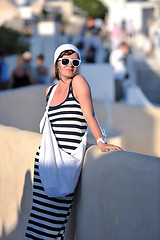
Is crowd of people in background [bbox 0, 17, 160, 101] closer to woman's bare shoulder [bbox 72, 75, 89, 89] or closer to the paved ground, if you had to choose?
the paved ground

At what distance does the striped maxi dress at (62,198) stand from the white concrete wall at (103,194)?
0.16 meters

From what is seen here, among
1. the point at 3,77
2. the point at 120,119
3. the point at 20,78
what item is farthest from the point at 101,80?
the point at 3,77

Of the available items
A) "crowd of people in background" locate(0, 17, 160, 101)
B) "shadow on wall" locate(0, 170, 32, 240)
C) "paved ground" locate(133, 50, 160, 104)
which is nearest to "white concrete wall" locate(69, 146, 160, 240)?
"shadow on wall" locate(0, 170, 32, 240)

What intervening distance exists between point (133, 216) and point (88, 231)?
517 mm

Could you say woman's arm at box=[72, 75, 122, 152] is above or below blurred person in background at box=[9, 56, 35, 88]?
above

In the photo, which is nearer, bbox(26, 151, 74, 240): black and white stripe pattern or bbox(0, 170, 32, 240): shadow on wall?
bbox(26, 151, 74, 240): black and white stripe pattern

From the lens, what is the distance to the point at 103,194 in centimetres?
288

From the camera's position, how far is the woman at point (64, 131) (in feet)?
9.53

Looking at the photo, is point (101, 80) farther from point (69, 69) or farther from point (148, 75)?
point (148, 75)

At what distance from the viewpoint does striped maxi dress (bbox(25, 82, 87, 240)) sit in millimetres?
2945

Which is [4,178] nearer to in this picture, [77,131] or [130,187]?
[77,131]

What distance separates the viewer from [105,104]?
7.58 m

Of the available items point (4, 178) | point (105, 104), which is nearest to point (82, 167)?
point (4, 178)

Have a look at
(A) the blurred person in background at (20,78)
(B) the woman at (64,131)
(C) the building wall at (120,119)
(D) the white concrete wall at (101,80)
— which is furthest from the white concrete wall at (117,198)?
(A) the blurred person in background at (20,78)
